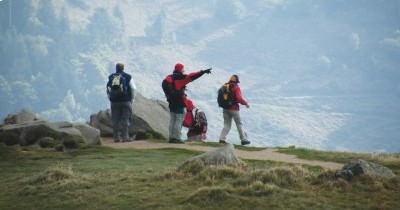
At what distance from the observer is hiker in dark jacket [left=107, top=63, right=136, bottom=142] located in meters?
24.9

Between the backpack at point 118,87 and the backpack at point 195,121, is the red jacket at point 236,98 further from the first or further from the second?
the backpack at point 118,87

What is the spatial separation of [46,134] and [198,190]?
43.9 feet

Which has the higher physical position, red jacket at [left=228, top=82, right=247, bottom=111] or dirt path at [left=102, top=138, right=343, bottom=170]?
red jacket at [left=228, top=82, right=247, bottom=111]

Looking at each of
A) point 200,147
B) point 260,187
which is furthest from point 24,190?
point 200,147

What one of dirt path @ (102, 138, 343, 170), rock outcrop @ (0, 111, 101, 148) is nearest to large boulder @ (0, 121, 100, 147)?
rock outcrop @ (0, 111, 101, 148)

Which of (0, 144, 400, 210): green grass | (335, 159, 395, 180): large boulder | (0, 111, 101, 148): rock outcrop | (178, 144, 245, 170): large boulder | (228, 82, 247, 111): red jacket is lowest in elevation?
(0, 144, 400, 210): green grass

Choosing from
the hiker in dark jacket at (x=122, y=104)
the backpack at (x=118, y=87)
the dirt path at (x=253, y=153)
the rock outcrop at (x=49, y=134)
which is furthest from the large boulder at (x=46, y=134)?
the backpack at (x=118, y=87)

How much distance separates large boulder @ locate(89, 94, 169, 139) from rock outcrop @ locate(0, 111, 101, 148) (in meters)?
3.69

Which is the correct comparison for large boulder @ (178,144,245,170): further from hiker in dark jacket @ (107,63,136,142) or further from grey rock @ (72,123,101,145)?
hiker in dark jacket @ (107,63,136,142)

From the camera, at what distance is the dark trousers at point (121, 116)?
25.0 meters

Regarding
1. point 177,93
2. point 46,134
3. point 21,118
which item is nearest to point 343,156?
point 177,93

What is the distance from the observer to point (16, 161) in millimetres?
18547

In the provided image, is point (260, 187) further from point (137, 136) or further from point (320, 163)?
point (137, 136)

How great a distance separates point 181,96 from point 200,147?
2210mm
